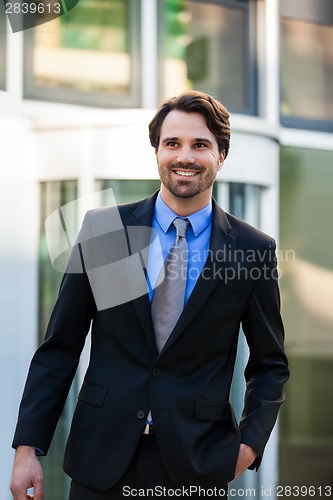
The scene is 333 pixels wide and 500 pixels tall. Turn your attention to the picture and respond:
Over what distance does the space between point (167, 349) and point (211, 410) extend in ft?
0.78

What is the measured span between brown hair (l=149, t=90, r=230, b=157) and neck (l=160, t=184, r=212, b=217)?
18cm

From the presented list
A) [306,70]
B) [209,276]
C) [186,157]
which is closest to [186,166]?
[186,157]

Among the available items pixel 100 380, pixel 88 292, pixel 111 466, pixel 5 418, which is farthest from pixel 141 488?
pixel 5 418

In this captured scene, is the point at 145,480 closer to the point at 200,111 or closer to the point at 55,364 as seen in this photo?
the point at 55,364

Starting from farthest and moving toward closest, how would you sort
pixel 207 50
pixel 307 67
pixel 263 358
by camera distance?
pixel 307 67 → pixel 207 50 → pixel 263 358

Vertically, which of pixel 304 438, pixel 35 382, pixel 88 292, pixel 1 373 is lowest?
pixel 304 438

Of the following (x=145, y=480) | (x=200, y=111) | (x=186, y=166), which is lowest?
(x=145, y=480)

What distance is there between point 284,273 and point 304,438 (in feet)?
3.67

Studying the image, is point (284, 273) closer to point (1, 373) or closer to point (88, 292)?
point (1, 373)

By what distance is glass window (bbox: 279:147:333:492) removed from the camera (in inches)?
241

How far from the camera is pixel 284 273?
612 cm

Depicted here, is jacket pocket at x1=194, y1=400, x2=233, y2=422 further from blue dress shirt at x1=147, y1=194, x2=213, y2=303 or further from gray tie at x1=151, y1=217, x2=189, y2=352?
blue dress shirt at x1=147, y1=194, x2=213, y2=303

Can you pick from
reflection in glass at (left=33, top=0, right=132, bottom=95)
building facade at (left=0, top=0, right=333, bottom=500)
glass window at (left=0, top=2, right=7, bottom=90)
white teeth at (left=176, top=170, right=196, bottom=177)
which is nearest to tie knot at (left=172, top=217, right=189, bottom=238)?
white teeth at (left=176, top=170, right=196, bottom=177)

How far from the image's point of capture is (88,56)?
217 inches
